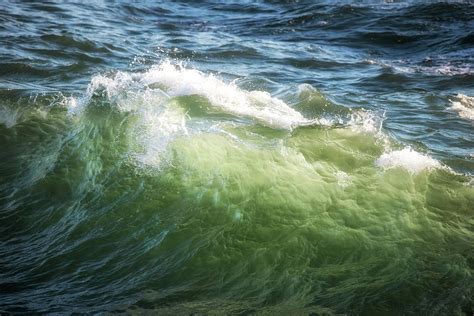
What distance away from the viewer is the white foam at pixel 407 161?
503 cm

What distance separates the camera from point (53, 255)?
4.13m

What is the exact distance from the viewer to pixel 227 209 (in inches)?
180

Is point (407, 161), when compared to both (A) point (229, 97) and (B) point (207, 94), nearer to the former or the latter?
(A) point (229, 97)

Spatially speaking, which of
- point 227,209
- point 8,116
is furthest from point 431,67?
point 8,116

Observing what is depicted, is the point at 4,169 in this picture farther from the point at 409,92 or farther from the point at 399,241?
the point at 409,92

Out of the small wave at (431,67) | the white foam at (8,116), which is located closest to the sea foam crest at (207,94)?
the white foam at (8,116)

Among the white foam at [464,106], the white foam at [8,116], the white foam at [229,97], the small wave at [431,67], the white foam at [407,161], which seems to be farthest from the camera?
the small wave at [431,67]

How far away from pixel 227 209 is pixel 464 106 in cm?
484

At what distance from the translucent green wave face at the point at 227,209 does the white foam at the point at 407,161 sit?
0.02 m

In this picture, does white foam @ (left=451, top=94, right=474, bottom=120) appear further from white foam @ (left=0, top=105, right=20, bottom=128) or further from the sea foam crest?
white foam @ (left=0, top=105, right=20, bottom=128)

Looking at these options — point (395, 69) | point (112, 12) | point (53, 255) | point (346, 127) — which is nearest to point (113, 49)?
point (112, 12)

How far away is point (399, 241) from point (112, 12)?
1178cm

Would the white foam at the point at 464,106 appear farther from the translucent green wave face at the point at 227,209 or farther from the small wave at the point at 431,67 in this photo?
the translucent green wave face at the point at 227,209

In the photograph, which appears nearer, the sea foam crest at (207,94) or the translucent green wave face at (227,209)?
the translucent green wave face at (227,209)
